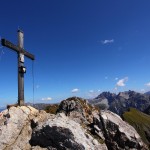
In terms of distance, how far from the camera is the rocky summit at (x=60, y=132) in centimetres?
1980

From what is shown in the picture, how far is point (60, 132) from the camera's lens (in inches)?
784

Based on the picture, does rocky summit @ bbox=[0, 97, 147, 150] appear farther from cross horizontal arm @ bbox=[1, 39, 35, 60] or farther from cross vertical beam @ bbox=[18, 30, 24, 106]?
cross horizontal arm @ bbox=[1, 39, 35, 60]

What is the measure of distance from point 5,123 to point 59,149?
5964 millimetres

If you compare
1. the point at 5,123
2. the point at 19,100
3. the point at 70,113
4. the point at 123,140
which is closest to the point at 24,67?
the point at 19,100

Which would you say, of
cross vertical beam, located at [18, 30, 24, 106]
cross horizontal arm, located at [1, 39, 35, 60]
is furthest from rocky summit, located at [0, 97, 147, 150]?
cross horizontal arm, located at [1, 39, 35, 60]

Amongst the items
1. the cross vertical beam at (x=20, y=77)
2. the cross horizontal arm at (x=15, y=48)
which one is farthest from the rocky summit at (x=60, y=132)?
the cross horizontal arm at (x=15, y=48)

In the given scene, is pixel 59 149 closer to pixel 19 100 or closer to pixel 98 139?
pixel 98 139

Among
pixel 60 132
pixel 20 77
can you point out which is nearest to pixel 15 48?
pixel 20 77

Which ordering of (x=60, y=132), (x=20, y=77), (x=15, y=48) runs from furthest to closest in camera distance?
(x=20, y=77), (x=15, y=48), (x=60, y=132)

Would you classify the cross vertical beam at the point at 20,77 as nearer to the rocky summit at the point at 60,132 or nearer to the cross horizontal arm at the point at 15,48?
the cross horizontal arm at the point at 15,48

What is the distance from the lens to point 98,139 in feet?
74.0

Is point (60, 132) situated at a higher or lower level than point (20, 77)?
lower

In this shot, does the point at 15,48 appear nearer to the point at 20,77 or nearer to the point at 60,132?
the point at 20,77

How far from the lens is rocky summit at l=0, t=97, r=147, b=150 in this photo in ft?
65.0
